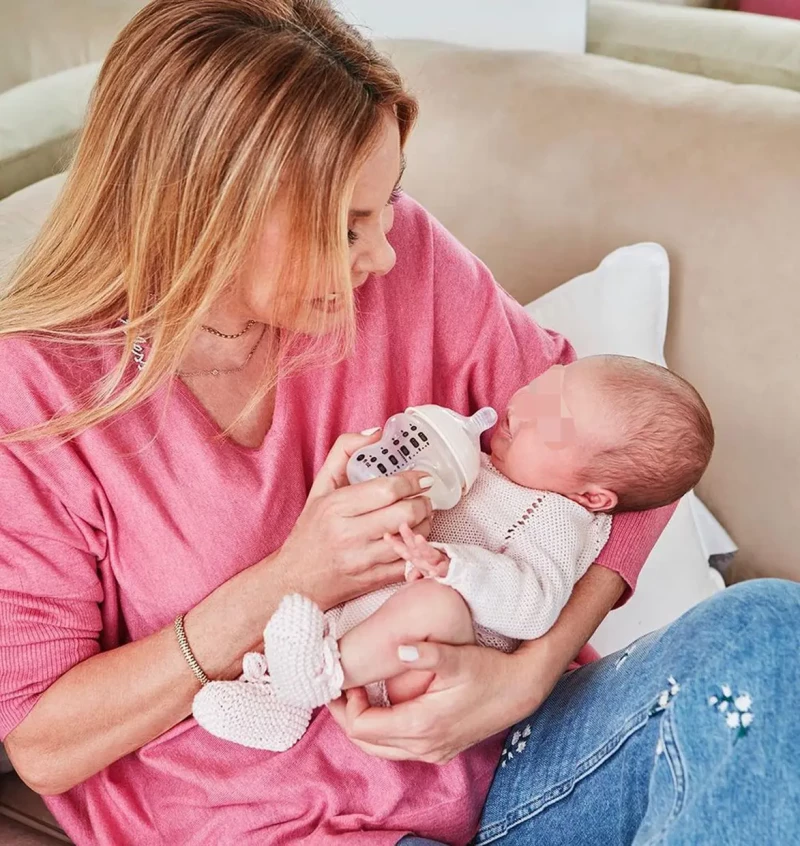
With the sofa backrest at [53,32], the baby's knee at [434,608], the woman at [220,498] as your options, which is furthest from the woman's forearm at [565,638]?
the sofa backrest at [53,32]

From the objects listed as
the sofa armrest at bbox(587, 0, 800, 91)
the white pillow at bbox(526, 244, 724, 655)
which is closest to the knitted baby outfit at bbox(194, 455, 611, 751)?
the white pillow at bbox(526, 244, 724, 655)

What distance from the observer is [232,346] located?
1.21 metres

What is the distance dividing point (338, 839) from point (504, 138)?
1.14 meters

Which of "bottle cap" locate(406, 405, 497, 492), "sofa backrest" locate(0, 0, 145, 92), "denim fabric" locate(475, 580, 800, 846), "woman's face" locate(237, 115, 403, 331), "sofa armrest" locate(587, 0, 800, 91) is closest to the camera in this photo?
"denim fabric" locate(475, 580, 800, 846)

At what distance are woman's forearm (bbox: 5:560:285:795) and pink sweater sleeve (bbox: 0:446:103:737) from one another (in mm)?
20

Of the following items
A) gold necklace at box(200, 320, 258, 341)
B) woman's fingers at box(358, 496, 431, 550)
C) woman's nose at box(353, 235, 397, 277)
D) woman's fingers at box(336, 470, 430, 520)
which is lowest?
woman's fingers at box(358, 496, 431, 550)

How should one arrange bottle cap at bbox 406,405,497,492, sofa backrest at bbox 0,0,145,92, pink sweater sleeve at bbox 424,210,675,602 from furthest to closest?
1. sofa backrest at bbox 0,0,145,92
2. pink sweater sleeve at bbox 424,210,675,602
3. bottle cap at bbox 406,405,497,492

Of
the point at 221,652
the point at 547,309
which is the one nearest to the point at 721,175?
the point at 547,309

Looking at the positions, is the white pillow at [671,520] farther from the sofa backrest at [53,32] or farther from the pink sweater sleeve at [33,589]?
the sofa backrest at [53,32]

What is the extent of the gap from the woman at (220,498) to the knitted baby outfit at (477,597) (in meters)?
0.04

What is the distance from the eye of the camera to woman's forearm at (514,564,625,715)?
113 cm

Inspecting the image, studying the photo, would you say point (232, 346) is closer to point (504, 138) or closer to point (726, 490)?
point (504, 138)

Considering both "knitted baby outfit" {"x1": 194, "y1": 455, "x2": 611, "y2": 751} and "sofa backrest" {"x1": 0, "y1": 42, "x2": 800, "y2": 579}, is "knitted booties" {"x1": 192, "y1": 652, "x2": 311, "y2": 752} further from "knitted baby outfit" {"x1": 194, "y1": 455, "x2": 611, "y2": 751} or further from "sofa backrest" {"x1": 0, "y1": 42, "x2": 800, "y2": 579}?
"sofa backrest" {"x1": 0, "y1": 42, "x2": 800, "y2": 579}

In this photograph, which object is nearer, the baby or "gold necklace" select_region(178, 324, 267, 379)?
the baby
